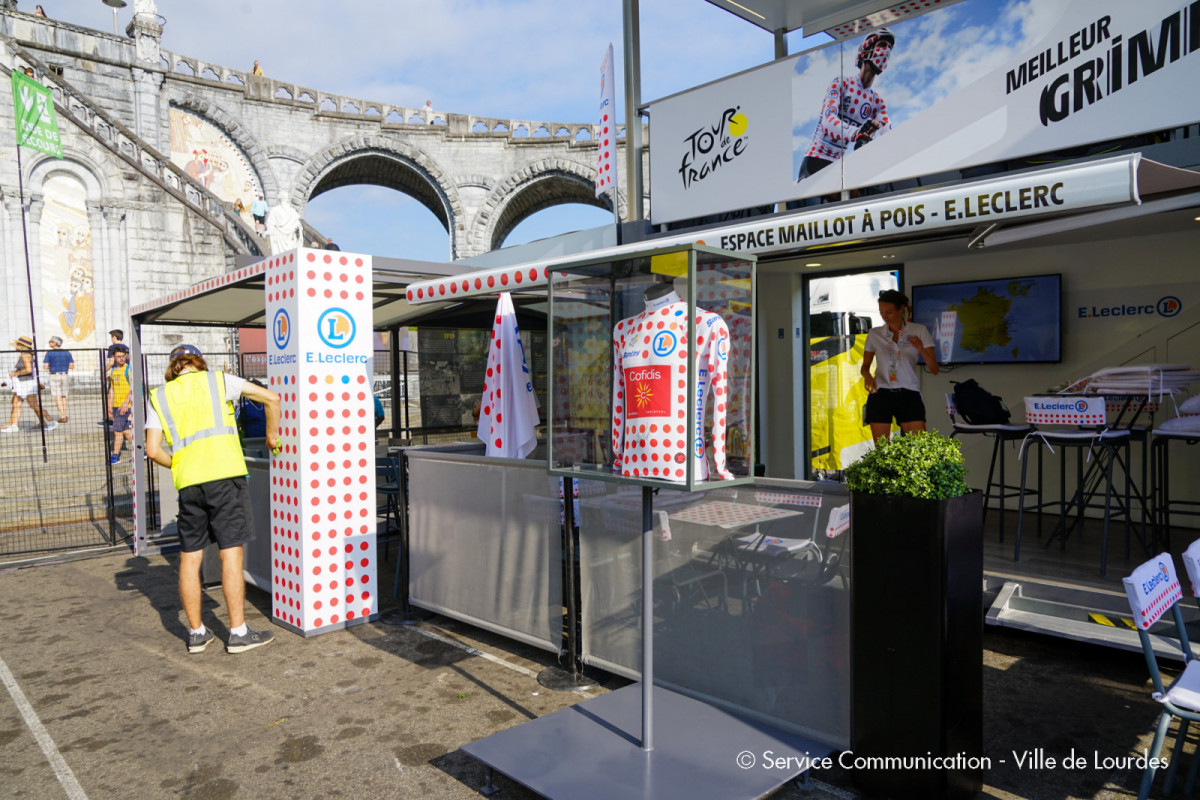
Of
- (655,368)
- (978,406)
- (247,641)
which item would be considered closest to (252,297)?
(247,641)

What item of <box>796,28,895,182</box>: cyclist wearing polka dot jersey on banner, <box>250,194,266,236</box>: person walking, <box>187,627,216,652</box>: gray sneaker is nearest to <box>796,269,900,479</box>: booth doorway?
<box>796,28,895,182</box>: cyclist wearing polka dot jersey on banner

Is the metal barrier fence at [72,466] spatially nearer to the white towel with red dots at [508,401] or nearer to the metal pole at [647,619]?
the white towel with red dots at [508,401]

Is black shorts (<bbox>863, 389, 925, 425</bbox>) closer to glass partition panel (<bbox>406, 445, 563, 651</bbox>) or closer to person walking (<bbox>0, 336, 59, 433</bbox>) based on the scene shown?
glass partition panel (<bbox>406, 445, 563, 651</bbox>)

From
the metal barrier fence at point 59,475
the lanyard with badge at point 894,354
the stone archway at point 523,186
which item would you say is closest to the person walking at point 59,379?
the metal barrier fence at point 59,475

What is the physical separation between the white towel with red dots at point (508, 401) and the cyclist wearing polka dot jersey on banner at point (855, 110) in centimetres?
338

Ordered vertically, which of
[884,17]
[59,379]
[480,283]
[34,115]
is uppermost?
[34,115]

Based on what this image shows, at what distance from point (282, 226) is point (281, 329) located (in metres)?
18.0

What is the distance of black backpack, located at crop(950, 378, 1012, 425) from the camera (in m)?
5.85

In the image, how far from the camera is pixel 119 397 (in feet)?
36.0

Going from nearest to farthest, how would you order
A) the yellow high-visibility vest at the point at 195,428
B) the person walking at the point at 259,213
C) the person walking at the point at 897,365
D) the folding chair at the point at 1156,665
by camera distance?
the folding chair at the point at 1156,665
the yellow high-visibility vest at the point at 195,428
the person walking at the point at 897,365
the person walking at the point at 259,213

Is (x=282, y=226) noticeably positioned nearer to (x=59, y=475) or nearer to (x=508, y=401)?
(x=59, y=475)

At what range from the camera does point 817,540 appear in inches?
121

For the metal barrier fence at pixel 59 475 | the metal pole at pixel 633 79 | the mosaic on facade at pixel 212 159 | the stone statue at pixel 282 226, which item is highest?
the mosaic on facade at pixel 212 159

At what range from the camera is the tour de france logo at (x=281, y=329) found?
512 cm
